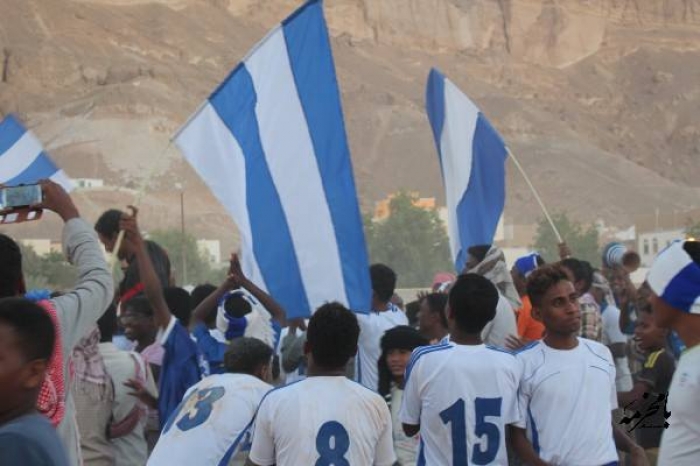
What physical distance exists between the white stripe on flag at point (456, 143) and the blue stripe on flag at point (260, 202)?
2.38 meters

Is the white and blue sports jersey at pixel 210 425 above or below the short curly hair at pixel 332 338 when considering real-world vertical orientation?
below

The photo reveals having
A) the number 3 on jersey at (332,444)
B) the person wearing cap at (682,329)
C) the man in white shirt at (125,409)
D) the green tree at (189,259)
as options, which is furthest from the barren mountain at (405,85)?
the person wearing cap at (682,329)

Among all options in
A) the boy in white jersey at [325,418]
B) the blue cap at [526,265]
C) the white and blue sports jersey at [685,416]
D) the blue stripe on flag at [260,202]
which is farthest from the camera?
the blue cap at [526,265]

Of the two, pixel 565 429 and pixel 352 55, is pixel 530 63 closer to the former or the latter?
pixel 352 55

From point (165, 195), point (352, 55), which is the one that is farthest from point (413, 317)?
point (352, 55)

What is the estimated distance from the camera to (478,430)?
4488 millimetres

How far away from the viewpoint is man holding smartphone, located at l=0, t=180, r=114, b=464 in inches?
135

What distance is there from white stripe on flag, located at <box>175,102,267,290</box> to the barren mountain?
58631 mm

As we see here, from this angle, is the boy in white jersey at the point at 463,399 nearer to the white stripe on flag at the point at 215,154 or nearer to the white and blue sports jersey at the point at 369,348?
the white and blue sports jersey at the point at 369,348

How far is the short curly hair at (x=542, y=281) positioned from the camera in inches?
189

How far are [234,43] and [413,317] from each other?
302ft

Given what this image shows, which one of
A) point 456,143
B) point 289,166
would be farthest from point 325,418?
point 456,143

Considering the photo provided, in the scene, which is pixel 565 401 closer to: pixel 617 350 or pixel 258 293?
pixel 258 293

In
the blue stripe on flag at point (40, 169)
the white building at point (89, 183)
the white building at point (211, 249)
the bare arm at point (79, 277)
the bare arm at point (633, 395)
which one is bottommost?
the white building at point (211, 249)
